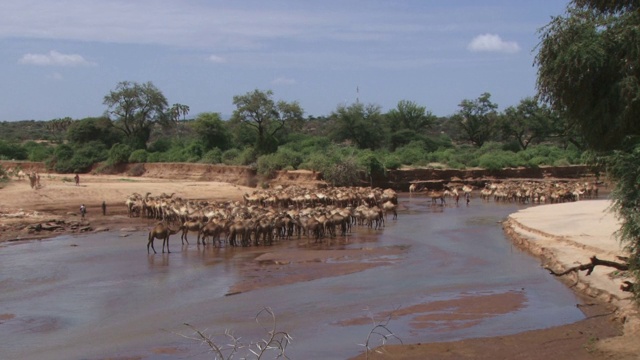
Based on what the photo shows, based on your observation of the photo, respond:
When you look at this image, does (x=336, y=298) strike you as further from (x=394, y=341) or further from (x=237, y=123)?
(x=237, y=123)

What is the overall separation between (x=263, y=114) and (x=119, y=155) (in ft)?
44.3

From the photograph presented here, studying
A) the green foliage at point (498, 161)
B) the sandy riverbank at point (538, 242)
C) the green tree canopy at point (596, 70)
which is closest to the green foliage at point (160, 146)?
the sandy riverbank at point (538, 242)

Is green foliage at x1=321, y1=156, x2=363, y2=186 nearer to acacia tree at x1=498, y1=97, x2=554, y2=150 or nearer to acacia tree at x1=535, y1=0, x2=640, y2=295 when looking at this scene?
acacia tree at x1=535, y1=0, x2=640, y2=295

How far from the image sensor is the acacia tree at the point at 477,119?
8925cm

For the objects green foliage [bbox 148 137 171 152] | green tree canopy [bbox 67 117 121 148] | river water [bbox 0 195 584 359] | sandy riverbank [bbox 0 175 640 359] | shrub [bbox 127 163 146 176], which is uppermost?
green tree canopy [bbox 67 117 121 148]

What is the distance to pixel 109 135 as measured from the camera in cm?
7438

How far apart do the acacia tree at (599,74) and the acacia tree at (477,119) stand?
73.5 metres

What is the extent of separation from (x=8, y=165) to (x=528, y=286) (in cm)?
5725

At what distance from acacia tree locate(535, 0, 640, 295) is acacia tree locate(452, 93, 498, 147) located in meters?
73.5

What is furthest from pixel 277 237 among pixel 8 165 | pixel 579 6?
pixel 8 165

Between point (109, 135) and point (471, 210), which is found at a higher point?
point (109, 135)

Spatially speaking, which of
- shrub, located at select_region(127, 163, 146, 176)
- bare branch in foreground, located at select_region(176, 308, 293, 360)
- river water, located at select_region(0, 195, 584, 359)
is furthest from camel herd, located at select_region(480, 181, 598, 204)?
bare branch in foreground, located at select_region(176, 308, 293, 360)

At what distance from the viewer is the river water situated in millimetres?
13102

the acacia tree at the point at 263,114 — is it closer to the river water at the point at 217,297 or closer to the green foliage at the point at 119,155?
the green foliage at the point at 119,155
